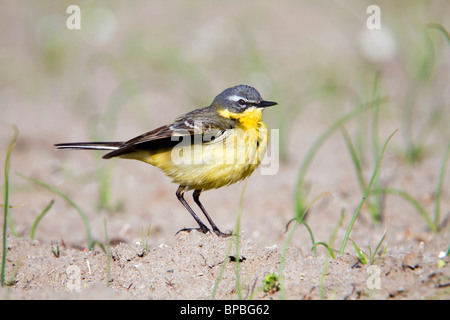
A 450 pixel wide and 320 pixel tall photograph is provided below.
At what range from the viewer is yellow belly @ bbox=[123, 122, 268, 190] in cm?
473

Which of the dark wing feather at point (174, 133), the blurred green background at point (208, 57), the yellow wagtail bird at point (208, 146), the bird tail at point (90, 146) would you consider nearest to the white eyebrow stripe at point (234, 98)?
the yellow wagtail bird at point (208, 146)

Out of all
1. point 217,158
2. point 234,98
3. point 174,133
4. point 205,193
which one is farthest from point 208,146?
point 205,193

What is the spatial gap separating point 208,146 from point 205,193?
10.2 ft

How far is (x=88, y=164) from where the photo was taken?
27.8ft

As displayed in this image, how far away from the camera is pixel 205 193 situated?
25.9 ft

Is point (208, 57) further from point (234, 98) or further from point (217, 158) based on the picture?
point (217, 158)

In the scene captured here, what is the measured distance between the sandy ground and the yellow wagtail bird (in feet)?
1.99

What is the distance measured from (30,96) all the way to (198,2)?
5.73 meters

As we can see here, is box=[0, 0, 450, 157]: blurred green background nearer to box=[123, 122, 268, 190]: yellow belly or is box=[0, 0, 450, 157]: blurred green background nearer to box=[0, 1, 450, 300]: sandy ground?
box=[0, 1, 450, 300]: sandy ground

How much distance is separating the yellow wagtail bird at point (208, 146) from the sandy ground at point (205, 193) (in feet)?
1.99

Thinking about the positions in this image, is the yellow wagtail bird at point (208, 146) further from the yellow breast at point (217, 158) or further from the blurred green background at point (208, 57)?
the blurred green background at point (208, 57)

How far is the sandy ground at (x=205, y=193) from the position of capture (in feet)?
12.8
